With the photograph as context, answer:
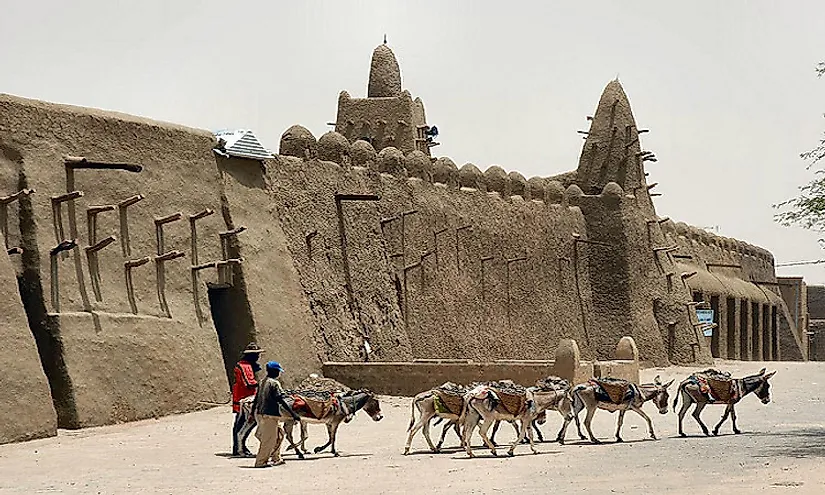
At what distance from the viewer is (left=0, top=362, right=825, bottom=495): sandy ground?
38.5ft

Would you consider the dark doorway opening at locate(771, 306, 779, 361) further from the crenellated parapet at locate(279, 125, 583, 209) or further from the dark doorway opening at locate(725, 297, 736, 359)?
the crenellated parapet at locate(279, 125, 583, 209)

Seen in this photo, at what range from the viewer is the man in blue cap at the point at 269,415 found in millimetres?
13469

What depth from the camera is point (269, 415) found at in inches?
531

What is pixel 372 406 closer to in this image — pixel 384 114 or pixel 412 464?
pixel 412 464

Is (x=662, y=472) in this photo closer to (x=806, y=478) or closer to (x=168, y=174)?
(x=806, y=478)

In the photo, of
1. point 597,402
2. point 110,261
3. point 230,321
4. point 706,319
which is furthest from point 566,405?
point 706,319

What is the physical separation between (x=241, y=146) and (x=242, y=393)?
8.08 m

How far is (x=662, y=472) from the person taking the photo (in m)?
12.5

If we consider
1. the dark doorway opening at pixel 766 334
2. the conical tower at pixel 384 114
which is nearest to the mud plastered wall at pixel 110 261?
the conical tower at pixel 384 114

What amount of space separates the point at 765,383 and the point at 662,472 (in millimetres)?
5437

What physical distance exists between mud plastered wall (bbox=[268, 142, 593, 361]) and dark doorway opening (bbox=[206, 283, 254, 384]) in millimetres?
2153

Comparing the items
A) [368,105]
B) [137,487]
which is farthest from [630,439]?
[368,105]

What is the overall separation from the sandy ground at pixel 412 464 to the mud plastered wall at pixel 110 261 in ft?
2.20

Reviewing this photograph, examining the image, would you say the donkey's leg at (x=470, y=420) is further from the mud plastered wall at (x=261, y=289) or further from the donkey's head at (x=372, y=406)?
the mud plastered wall at (x=261, y=289)
